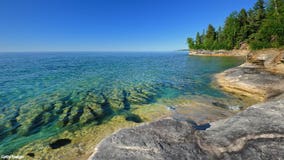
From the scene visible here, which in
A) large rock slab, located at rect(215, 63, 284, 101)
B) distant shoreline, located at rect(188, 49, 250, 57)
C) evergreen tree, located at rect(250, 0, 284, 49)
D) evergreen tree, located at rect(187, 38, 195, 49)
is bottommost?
large rock slab, located at rect(215, 63, 284, 101)

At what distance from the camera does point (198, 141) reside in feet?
13.0

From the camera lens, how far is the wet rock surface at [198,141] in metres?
3.50

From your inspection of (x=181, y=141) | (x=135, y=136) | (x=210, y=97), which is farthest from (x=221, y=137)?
(x=210, y=97)

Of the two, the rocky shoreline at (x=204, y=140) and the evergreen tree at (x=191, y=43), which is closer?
the rocky shoreline at (x=204, y=140)

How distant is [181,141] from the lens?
3977mm

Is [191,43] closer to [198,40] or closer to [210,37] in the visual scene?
[198,40]

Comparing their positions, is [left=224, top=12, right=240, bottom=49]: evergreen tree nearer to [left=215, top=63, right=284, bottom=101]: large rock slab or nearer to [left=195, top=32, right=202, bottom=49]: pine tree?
[left=195, top=32, right=202, bottom=49]: pine tree

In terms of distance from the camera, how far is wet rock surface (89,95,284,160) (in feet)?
11.5

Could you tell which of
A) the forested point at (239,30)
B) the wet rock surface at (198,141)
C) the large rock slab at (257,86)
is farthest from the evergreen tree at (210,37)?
the wet rock surface at (198,141)

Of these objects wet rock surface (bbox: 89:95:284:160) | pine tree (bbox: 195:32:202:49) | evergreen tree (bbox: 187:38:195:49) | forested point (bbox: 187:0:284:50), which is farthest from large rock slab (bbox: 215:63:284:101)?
evergreen tree (bbox: 187:38:195:49)

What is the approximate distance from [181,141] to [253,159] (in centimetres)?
166

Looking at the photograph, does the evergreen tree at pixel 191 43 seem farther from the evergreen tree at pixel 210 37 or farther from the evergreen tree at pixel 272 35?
the evergreen tree at pixel 272 35

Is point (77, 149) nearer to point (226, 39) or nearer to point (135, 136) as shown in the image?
point (135, 136)

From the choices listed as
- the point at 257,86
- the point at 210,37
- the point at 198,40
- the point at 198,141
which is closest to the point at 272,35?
the point at 257,86
